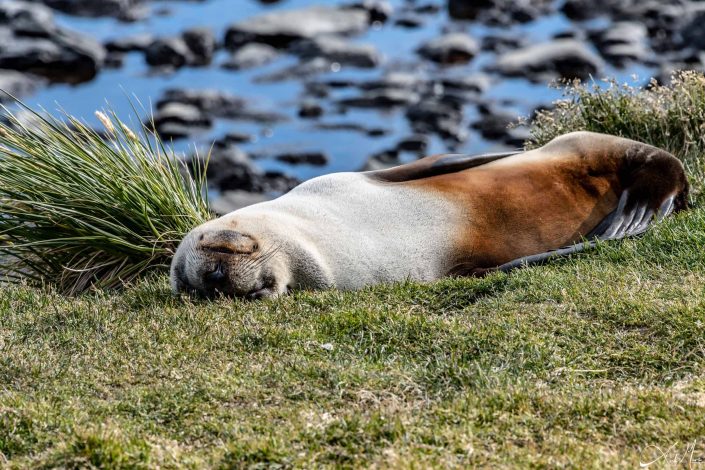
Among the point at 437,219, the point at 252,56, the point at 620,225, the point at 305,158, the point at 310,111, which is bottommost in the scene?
the point at 305,158

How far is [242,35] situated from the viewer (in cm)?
2506

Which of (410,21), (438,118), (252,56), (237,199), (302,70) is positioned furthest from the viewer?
(410,21)

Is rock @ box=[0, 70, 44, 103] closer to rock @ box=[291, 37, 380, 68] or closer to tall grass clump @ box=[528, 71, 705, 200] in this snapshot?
rock @ box=[291, 37, 380, 68]

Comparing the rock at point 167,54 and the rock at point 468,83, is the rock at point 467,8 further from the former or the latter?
the rock at point 167,54

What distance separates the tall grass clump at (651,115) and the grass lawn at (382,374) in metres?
2.40

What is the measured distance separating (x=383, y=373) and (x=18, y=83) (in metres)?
19.1

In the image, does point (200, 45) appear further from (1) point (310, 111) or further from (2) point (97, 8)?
(1) point (310, 111)

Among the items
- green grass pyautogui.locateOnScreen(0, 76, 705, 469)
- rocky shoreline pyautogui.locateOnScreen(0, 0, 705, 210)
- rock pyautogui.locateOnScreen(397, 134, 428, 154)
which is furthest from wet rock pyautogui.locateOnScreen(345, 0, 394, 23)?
green grass pyautogui.locateOnScreen(0, 76, 705, 469)

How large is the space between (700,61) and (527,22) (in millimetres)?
5452

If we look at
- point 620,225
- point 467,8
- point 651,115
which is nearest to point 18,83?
point 467,8

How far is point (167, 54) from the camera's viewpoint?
24.4 meters

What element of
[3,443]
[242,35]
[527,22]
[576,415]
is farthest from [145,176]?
[527,22]

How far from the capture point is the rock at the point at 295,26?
82.1 ft

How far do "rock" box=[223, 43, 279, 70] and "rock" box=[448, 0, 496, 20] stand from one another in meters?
5.64
